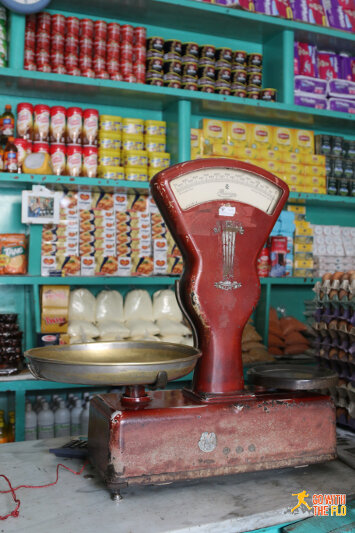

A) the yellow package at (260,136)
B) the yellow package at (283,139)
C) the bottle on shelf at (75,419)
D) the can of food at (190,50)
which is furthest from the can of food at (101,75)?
the bottle on shelf at (75,419)

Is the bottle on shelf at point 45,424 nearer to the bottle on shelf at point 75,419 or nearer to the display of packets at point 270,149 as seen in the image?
the bottle on shelf at point 75,419

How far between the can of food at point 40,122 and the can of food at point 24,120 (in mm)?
25

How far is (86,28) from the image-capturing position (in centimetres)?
233

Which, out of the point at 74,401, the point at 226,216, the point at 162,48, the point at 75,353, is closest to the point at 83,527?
the point at 75,353

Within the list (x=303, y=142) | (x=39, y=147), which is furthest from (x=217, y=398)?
(x=303, y=142)

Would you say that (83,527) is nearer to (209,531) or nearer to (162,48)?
(209,531)

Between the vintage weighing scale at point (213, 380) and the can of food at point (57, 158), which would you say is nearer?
the vintage weighing scale at point (213, 380)

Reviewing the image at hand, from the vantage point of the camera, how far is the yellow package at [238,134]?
8.31ft

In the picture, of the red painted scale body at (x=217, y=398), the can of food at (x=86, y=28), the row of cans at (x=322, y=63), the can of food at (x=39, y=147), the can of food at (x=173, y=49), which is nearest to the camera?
the red painted scale body at (x=217, y=398)

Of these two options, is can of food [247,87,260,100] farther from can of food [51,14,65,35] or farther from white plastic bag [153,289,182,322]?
white plastic bag [153,289,182,322]

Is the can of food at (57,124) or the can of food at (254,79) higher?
the can of food at (254,79)

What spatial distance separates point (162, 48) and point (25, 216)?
1018 mm

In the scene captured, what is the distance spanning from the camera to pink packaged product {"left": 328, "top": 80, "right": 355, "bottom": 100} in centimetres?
274

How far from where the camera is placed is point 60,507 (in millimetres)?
852
